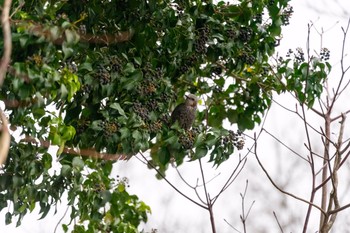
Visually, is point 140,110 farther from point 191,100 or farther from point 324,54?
point 324,54

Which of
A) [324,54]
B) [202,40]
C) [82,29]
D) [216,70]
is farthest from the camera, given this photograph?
[216,70]

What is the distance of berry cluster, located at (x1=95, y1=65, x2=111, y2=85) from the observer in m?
3.28

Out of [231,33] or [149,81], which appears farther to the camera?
[231,33]

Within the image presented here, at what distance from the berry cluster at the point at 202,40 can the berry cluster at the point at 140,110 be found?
1.14 ft

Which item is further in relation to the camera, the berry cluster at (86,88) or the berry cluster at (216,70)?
the berry cluster at (216,70)

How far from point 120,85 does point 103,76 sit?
0.08m

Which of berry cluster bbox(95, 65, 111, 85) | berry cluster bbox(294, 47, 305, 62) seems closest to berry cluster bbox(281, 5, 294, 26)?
berry cluster bbox(294, 47, 305, 62)

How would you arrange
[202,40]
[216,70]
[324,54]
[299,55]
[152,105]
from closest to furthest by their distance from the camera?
1. [152,105]
2. [202,40]
3. [324,54]
4. [299,55]
5. [216,70]

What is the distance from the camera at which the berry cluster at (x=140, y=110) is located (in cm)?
332

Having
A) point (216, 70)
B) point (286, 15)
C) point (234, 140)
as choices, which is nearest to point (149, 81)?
point (234, 140)

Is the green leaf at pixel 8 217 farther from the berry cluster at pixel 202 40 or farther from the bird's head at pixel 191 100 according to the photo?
the berry cluster at pixel 202 40

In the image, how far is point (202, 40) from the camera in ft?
11.5

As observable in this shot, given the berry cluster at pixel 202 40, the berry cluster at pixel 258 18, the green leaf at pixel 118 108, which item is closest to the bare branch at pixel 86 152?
the green leaf at pixel 118 108

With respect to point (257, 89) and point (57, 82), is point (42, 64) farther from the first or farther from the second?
point (257, 89)
